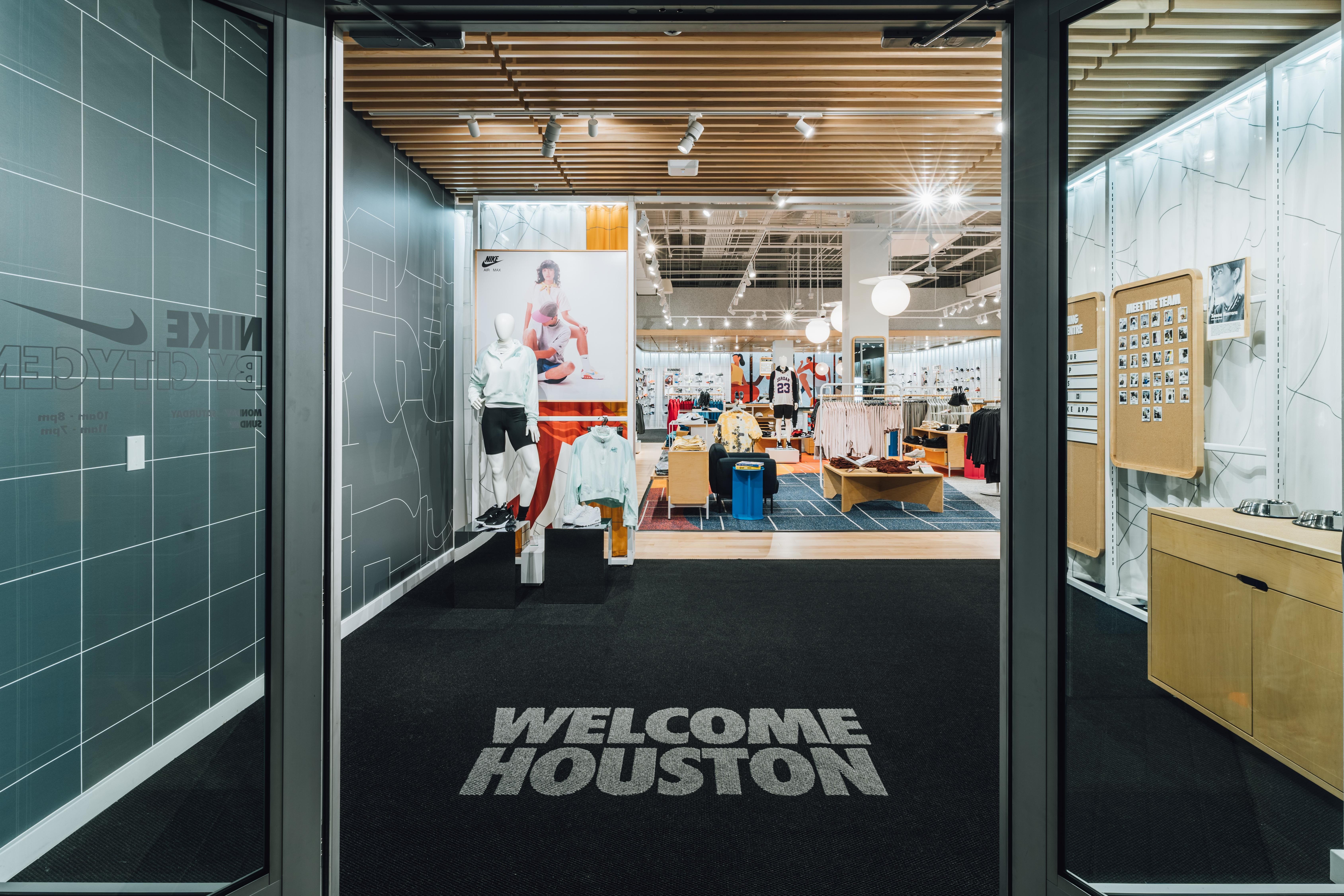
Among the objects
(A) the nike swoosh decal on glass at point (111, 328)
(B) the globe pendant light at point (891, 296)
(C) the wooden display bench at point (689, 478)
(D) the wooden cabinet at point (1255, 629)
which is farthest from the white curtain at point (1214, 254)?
(C) the wooden display bench at point (689, 478)

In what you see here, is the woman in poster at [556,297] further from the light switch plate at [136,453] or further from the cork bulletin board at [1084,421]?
the cork bulletin board at [1084,421]

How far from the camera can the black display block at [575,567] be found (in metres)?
4.44

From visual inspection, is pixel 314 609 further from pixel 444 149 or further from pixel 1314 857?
pixel 444 149

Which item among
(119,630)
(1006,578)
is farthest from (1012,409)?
(119,630)

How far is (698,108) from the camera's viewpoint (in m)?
3.63

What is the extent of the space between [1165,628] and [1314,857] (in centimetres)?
75

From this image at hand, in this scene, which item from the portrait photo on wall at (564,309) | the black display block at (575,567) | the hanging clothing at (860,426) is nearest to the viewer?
the black display block at (575,567)

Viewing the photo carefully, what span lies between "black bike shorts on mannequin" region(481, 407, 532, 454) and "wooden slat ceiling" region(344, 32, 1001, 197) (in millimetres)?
1807

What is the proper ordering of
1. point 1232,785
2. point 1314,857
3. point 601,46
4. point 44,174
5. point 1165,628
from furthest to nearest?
point 601,46, point 1165,628, point 1232,785, point 1314,857, point 44,174

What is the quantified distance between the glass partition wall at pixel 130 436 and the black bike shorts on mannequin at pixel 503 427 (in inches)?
109

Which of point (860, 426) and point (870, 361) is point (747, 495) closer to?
point (860, 426)

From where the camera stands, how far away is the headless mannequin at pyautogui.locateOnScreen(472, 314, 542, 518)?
15.4 feet

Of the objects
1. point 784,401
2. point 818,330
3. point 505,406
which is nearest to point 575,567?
point 505,406

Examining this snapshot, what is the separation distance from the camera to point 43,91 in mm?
1736
